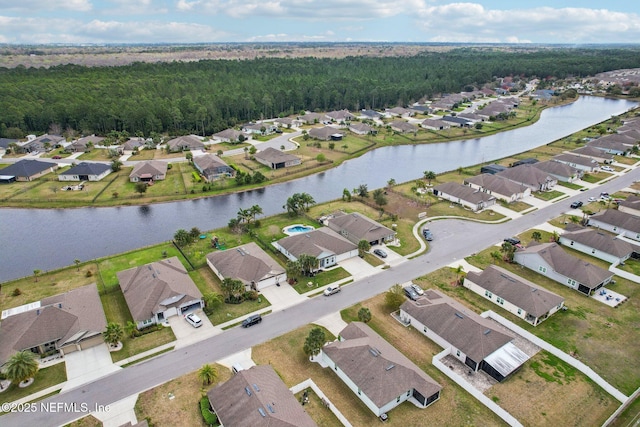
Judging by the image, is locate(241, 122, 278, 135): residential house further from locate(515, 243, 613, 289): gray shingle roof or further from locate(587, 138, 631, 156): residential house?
locate(587, 138, 631, 156): residential house

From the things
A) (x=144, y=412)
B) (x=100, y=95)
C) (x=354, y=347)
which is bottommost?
(x=144, y=412)

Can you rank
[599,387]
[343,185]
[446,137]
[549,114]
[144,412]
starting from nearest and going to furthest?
[144,412], [599,387], [343,185], [446,137], [549,114]

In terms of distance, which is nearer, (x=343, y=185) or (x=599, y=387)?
(x=599, y=387)

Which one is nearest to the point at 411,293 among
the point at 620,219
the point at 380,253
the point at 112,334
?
the point at 380,253

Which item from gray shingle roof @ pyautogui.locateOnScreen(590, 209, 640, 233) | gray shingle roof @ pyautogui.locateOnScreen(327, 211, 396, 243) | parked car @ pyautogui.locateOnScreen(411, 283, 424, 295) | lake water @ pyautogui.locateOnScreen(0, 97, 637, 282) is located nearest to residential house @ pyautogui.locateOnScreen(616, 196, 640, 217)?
gray shingle roof @ pyautogui.locateOnScreen(590, 209, 640, 233)

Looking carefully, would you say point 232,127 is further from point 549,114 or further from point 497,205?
point 549,114

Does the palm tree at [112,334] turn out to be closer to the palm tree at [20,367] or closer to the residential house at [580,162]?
the palm tree at [20,367]

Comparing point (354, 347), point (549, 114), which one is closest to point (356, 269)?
point (354, 347)

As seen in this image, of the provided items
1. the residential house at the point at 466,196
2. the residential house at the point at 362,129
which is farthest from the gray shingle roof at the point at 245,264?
the residential house at the point at 362,129

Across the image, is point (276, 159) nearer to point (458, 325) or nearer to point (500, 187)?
point (500, 187)
